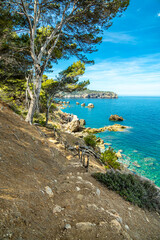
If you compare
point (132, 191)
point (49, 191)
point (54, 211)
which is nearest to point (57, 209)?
point (54, 211)

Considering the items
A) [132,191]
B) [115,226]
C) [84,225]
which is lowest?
[132,191]

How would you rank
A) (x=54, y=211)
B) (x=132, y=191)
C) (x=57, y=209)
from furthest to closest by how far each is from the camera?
(x=132, y=191)
(x=57, y=209)
(x=54, y=211)

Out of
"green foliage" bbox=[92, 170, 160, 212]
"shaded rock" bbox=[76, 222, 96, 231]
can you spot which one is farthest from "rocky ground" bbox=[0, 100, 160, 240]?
"green foliage" bbox=[92, 170, 160, 212]

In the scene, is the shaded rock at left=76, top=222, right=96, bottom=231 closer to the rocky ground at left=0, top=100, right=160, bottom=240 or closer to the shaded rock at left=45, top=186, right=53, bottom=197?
the rocky ground at left=0, top=100, right=160, bottom=240

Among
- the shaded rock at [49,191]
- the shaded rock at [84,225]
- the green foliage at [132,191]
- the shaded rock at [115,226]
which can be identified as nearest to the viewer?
the shaded rock at [84,225]

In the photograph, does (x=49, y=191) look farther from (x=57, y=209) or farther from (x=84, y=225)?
(x=84, y=225)

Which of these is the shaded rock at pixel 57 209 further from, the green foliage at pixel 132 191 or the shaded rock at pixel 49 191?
the green foliage at pixel 132 191

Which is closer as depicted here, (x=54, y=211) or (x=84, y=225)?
(x=84, y=225)

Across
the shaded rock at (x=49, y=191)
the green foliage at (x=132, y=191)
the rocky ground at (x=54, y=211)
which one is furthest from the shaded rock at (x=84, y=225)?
the green foliage at (x=132, y=191)

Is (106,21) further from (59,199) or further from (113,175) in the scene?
(59,199)

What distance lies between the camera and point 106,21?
8695 millimetres

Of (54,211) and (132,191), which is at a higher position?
(54,211)

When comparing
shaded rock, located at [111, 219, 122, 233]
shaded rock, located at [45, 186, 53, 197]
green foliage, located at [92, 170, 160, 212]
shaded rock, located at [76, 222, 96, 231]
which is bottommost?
green foliage, located at [92, 170, 160, 212]

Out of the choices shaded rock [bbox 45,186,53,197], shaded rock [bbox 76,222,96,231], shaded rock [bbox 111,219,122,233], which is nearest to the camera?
shaded rock [bbox 76,222,96,231]
